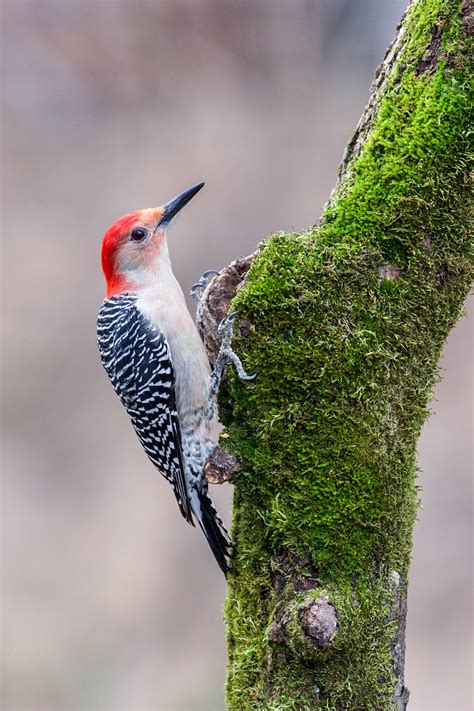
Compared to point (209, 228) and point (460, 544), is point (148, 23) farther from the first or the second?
point (460, 544)

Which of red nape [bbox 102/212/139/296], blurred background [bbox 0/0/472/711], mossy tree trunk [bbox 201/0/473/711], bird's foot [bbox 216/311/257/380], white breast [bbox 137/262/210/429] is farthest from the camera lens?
blurred background [bbox 0/0/472/711]

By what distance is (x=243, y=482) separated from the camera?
9.60 feet

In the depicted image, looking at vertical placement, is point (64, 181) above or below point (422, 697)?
above

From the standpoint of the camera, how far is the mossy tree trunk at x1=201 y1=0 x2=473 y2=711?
261cm

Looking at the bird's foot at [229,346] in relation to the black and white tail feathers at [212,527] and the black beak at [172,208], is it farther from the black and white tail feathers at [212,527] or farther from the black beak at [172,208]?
the black beak at [172,208]

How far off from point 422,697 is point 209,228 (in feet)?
18.1

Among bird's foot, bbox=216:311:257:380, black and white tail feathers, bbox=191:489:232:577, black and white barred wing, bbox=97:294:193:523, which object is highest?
black and white barred wing, bbox=97:294:193:523

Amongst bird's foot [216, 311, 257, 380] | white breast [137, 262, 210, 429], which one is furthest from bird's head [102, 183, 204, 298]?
bird's foot [216, 311, 257, 380]

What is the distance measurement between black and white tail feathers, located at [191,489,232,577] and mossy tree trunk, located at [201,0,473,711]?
0.56m

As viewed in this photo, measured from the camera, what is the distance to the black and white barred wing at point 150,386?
385cm

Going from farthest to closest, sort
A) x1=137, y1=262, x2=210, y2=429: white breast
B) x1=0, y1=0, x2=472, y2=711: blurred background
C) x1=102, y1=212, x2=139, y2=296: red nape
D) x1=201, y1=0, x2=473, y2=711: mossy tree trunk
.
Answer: x1=0, y1=0, x2=472, y2=711: blurred background < x1=102, y1=212, x2=139, y2=296: red nape < x1=137, y1=262, x2=210, y2=429: white breast < x1=201, y1=0, x2=473, y2=711: mossy tree trunk

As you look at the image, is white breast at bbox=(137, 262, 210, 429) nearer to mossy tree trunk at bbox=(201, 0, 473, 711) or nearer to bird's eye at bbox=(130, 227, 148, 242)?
bird's eye at bbox=(130, 227, 148, 242)

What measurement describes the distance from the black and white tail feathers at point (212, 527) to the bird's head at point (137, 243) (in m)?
1.33

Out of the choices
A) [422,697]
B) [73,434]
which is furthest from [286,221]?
[422,697]
